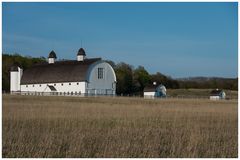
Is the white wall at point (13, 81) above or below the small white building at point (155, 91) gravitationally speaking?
above

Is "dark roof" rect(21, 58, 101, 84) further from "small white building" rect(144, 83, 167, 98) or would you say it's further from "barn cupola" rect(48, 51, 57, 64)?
"small white building" rect(144, 83, 167, 98)

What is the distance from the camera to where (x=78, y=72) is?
7000 cm

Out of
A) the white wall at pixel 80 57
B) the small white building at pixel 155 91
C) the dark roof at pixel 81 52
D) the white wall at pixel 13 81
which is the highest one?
the dark roof at pixel 81 52

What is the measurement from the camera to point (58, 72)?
2943 inches

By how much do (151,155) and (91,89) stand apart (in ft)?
196

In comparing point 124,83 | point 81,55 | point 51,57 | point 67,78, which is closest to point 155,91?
point 124,83

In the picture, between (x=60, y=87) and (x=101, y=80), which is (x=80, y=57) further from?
(x=101, y=80)

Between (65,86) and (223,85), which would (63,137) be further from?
(223,85)

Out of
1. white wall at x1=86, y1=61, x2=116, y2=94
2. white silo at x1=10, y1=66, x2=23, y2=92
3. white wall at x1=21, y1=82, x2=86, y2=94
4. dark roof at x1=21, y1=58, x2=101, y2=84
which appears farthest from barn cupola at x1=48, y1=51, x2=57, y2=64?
white wall at x1=86, y1=61, x2=116, y2=94

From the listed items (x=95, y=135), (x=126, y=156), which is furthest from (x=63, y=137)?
(x=126, y=156)

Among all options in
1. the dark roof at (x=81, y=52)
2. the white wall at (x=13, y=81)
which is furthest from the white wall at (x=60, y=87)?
the dark roof at (x=81, y=52)

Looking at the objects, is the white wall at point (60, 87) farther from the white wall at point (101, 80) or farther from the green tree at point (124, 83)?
the green tree at point (124, 83)

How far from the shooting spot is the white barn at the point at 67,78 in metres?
68.6

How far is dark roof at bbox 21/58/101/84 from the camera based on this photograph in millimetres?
69944
